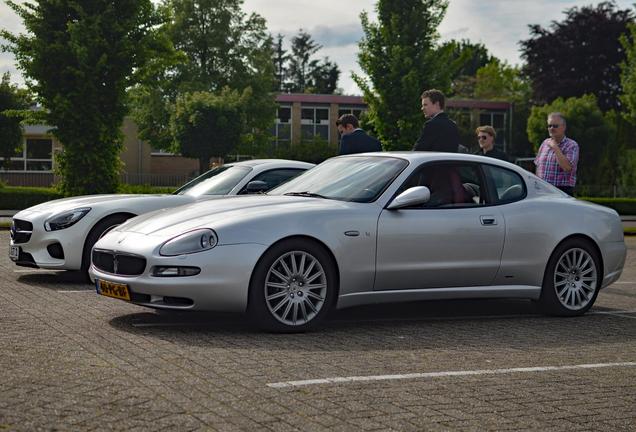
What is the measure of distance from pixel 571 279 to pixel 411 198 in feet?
6.53

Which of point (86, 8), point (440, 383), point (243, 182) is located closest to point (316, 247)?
point (440, 383)

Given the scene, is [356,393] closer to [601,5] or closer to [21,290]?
[21,290]

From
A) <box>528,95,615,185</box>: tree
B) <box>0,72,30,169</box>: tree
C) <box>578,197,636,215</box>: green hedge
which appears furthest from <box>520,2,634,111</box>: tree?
<box>0,72,30,169</box>: tree

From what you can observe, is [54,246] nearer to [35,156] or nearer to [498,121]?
[35,156]

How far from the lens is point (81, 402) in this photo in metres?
4.98

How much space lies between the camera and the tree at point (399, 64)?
41.5m

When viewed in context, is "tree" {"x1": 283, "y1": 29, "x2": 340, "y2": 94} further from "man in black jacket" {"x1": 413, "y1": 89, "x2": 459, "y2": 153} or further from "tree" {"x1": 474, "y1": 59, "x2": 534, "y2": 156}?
"man in black jacket" {"x1": 413, "y1": 89, "x2": 459, "y2": 153}

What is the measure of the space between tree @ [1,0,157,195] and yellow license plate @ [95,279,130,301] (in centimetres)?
2201

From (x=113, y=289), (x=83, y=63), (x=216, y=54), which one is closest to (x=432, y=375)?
(x=113, y=289)

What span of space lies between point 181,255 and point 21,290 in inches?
124

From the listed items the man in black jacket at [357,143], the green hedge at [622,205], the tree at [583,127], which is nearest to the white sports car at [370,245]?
the man in black jacket at [357,143]

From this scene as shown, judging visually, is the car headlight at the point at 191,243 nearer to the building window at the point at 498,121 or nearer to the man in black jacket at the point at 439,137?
the man in black jacket at the point at 439,137

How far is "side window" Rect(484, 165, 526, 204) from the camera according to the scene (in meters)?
8.69

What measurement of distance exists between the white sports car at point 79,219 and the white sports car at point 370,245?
2.20m
